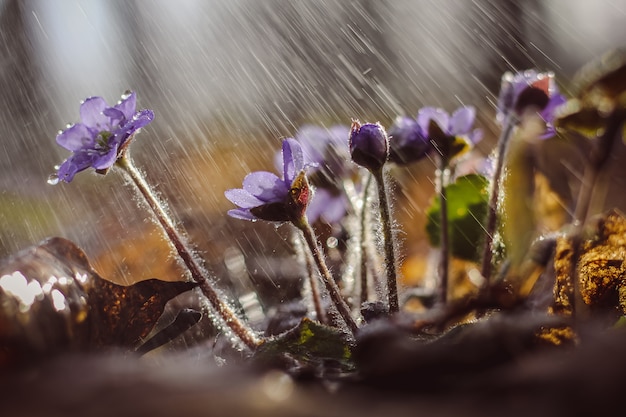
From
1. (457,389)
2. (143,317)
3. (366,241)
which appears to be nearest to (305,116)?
(366,241)

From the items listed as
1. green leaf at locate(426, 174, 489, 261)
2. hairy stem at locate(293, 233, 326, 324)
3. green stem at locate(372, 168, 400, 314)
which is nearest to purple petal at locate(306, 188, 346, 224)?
hairy stem at locate(293, 233, 326, 324)

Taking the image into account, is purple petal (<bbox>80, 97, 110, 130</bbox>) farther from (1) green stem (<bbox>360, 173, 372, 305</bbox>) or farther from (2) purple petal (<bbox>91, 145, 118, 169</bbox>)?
(1) green stem (<bbox>360, 173, 372, 305</bbox>)

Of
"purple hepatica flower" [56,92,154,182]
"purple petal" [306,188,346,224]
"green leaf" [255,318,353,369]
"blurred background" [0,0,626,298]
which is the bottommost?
"green leaf" [255,318,353,369]

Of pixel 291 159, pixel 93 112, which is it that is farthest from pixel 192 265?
pixel 93 112

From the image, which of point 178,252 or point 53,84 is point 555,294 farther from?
point 53,84

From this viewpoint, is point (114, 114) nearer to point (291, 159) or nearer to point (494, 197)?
point (291, 159)
